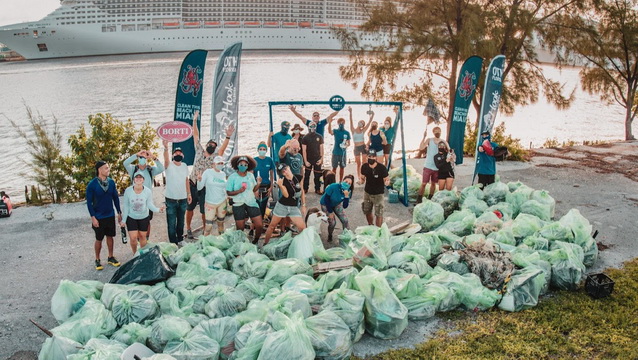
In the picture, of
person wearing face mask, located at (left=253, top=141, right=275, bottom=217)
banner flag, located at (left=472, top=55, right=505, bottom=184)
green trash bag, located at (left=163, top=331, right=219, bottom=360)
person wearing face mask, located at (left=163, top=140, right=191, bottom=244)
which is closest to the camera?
green trash bag, located at (left=163, top=331, right=219, bottom=360)

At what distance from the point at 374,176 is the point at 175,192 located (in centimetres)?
293

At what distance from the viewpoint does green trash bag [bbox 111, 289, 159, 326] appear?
4.81m

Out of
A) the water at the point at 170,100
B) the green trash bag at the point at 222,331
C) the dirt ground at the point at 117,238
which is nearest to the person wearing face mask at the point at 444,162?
the dirt ground at the point at 117,238

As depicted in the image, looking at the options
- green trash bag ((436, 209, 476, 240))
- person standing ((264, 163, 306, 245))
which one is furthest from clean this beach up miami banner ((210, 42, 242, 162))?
green trash bag ((436, 209, 476, 240))

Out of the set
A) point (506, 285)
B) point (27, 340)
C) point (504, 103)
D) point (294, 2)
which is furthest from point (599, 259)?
point (294, 2)

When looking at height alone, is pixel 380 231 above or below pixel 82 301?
above

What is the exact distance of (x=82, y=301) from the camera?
5.00 meters

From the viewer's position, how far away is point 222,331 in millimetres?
4422

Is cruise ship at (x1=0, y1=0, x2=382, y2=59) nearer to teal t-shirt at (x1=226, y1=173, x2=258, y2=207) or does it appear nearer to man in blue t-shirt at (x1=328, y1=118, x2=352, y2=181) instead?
man in blue t-shirt at (x1=328, y1=118, x2=352, y2=181)

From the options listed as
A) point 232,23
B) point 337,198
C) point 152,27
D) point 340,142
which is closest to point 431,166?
point 340,142

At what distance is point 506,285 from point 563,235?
1679 millimetres

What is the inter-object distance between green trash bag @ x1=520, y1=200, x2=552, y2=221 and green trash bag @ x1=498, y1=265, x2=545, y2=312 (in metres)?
2.39

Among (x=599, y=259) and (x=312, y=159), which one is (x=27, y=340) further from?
(x=599, y=259)

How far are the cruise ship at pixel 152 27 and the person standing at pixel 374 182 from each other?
200 feet
